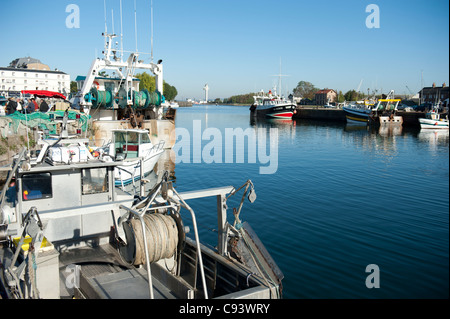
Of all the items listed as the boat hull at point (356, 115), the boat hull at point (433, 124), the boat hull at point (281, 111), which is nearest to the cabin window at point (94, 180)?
the boat hull at point (433, 124)

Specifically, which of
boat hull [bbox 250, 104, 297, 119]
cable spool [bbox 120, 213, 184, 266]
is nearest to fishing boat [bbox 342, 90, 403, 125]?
boat hull [bbox 250, 104, 297, 119]

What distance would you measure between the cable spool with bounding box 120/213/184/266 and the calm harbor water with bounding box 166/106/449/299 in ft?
17.0

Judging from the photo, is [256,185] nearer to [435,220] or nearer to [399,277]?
[435,220]

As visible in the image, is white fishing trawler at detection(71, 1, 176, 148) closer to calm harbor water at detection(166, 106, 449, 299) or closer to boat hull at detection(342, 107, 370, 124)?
calm harbor water at detection(166, 106, 449, 299)

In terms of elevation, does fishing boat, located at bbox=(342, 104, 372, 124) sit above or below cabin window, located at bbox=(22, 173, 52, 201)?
above

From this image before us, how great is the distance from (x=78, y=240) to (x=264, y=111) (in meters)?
105

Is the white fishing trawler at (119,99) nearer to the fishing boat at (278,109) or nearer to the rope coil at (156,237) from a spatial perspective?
the rope coil at (156,237)

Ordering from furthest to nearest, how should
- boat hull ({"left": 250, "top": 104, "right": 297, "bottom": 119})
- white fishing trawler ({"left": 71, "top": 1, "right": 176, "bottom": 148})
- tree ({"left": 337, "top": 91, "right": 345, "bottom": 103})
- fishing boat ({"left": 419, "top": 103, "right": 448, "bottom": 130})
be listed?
1. tree ({"left": 337, "top": 91, "right": 345, "bottom": 103})
2. boat hull ({"left": 250, "top": 104, "right": 297, "bottom": 119})
3. fishing boat ({"left": 419, "top": 103, "right": 448, "bottom": 130})
4. white fishing trawler ({"left": 71, "top": 1, "right": 176, "bottom": 148})

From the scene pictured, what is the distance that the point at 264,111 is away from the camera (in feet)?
370

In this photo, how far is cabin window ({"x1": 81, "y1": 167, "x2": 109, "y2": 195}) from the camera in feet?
35.1

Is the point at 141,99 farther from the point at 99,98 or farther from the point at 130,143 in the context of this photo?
the point at 130,143

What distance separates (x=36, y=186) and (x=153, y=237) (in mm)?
4531

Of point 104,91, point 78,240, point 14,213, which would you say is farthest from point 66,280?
point 104,91

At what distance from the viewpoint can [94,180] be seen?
427 inches
